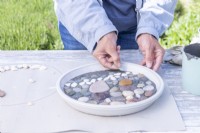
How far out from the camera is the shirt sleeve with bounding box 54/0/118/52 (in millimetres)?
1052

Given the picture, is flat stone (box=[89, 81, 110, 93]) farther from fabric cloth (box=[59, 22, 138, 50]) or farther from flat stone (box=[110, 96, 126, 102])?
fabric cloth (box=[59, 22, 138, 50])

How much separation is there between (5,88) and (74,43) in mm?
391

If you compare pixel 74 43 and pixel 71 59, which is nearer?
pixel 71 59

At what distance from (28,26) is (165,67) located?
4.77 feet

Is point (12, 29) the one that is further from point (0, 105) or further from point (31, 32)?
point (0, 105)

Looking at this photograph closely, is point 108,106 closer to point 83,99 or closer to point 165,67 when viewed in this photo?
point 83,99

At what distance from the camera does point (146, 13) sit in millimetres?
1171

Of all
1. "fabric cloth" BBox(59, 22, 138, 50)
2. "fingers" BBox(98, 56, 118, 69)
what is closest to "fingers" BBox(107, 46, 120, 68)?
"fingers" BBox(98, 56, 118, 69)

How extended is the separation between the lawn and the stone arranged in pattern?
1286 mm

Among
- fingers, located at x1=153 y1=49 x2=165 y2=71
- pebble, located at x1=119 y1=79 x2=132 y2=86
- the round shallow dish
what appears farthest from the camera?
fingers, located at x1=153 y1=49 x2=165 y2=71

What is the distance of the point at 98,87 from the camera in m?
0.91

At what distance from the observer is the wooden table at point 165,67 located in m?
0.86

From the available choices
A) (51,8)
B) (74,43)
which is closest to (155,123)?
(74,43)

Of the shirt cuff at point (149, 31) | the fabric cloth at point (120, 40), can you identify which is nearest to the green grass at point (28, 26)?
the fabric cloth at point (120, 40)
